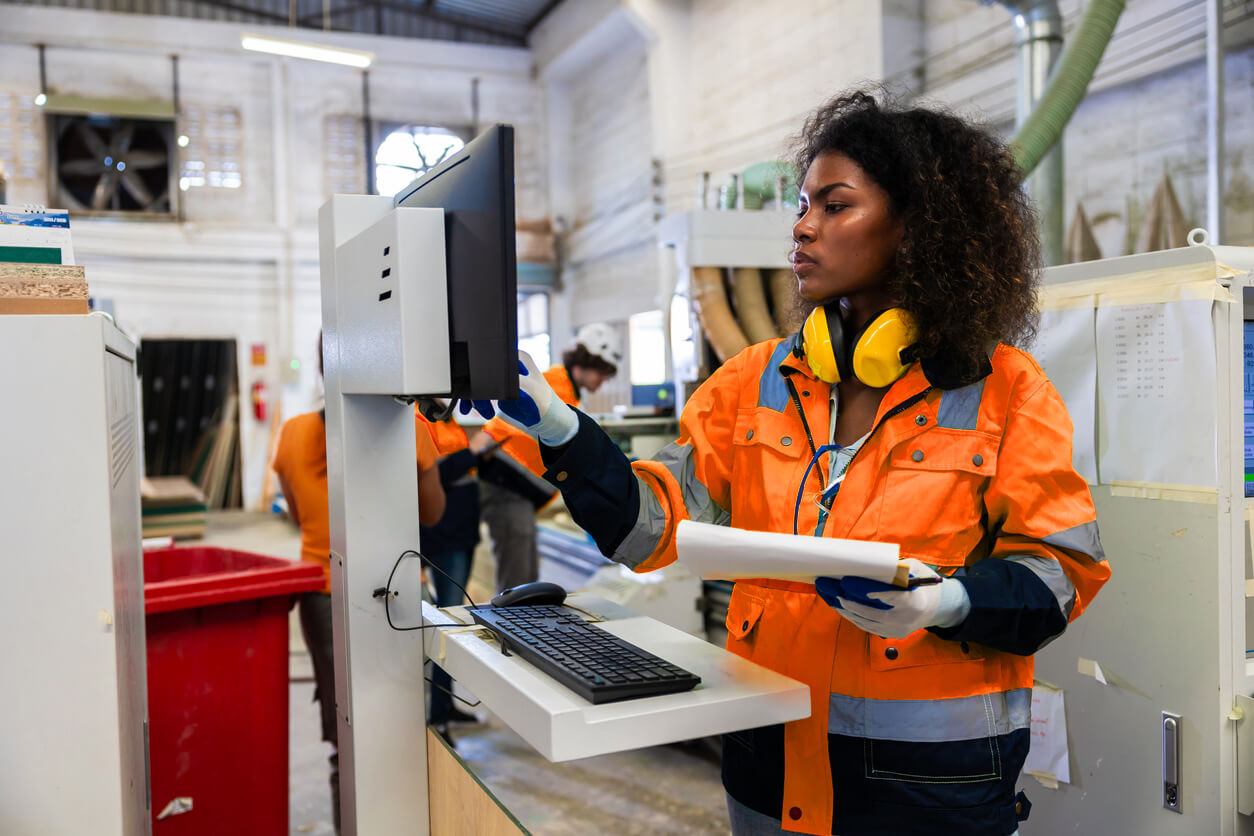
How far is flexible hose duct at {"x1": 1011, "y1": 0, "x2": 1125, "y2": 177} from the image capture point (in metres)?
3.39

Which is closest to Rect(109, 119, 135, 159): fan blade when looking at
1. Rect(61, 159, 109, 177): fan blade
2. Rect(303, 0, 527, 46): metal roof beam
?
Rect(61, 159, 109, 177): fan blade

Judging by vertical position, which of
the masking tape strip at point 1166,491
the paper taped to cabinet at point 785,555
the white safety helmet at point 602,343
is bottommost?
the masking tape strip at point 1166,491

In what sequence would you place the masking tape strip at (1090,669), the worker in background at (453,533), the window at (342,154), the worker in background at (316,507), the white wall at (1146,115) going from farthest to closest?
the window at (342,154)
the white wall at (1146,115)
the worker in background at (453,533)
the worker in background at (316,507)
the masking tape strip at (1090,669)

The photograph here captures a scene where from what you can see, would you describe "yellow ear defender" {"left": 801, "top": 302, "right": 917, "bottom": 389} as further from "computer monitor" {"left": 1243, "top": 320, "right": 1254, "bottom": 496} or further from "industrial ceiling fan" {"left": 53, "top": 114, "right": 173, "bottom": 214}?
"industrial ceiling fan" {"left": 53, "top": 114, "right": 173, "bottom": 214}

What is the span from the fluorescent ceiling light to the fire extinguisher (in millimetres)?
3981

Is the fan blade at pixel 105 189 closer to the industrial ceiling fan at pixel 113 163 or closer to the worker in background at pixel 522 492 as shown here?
the industrial ceiling fan at pixel 113 163

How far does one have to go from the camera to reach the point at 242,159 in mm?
9680

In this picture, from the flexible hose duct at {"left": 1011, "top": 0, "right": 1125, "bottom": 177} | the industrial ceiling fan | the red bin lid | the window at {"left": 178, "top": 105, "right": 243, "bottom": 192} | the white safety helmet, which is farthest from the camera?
the window at {"left": 178, "top": 105, "right": 243, "bottom": 192}

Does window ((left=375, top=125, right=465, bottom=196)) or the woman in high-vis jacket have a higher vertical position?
window ((left=375, top=125, right=465, bottom=196))

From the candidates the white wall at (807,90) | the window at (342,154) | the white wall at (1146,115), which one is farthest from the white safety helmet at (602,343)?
the window at (342,154)

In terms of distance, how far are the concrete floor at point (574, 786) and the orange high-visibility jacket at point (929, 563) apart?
1.76 meters

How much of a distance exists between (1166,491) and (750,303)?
1849 mm

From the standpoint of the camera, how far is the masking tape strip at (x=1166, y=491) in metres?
1.60

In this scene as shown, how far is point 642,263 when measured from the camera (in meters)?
8.80
